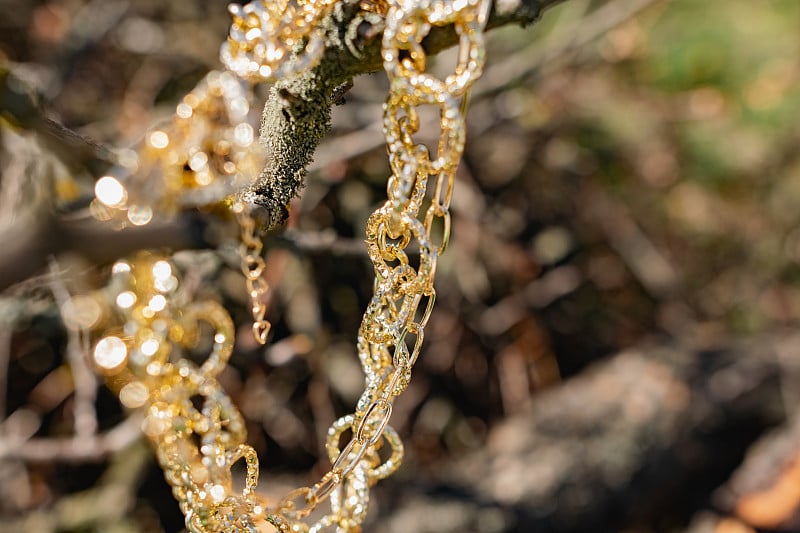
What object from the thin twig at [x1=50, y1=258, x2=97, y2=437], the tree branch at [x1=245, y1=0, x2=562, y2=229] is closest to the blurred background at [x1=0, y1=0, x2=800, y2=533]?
the thin twig at [x1=50, y1=258, x2=97, y2=437]

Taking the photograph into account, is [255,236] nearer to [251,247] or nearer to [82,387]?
[251,247]

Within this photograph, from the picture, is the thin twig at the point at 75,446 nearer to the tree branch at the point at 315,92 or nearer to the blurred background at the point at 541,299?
the blurred background at the point at 541,299

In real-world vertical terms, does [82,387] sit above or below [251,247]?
above

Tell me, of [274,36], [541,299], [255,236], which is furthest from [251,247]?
[541,299]

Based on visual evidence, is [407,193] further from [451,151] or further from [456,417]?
[456,417]

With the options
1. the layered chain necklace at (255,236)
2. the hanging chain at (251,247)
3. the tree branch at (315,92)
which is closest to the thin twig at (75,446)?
the layered chain necklace at (255,236)

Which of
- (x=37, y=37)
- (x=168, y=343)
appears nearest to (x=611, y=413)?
(x=168, y=343)

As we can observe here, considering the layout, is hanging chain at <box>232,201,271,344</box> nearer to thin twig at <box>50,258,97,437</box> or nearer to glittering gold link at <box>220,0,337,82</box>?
glittering gold link at <box>220,0,337,82</box>
